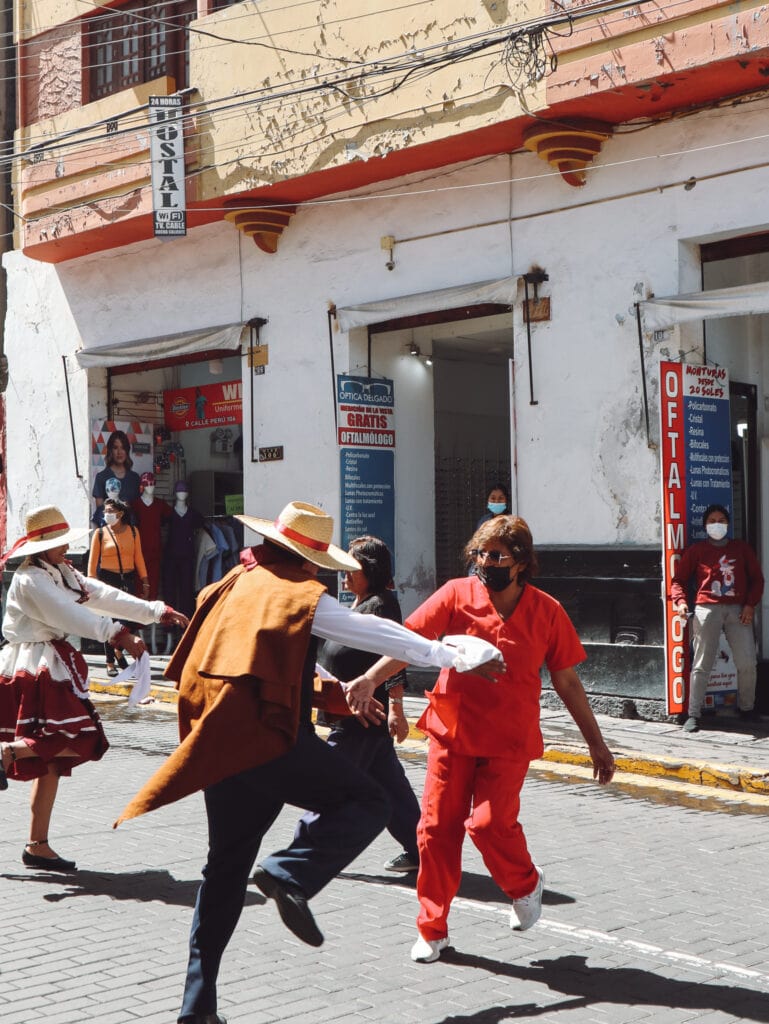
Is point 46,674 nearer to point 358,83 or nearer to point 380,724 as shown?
point 380,724

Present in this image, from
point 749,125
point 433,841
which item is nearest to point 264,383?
point 749,125

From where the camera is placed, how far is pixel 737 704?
1155cm

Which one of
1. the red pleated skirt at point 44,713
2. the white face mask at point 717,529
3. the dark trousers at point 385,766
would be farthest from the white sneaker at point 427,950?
the white face mask at point 717,529

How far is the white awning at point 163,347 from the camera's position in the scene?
49.8 ft

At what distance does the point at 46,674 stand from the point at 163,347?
9334 millimetres

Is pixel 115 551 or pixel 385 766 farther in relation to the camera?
pixel 115 551

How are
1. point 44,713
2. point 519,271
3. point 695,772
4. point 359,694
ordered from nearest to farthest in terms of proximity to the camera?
point 359,694 < point 44,713 < point 695,772 < point 519,271

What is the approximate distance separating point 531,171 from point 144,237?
5.58 meters

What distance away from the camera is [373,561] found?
6.62 m

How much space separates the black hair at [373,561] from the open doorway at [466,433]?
27.9ft

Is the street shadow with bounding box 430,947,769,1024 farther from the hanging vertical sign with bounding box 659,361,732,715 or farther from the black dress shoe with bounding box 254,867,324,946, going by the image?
the hanging vertical sign with bounding box 659,361,732,715

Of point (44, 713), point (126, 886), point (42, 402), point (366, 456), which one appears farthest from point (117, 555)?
point (126, 886)

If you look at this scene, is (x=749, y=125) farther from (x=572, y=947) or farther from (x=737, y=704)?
(x=572, y=947)

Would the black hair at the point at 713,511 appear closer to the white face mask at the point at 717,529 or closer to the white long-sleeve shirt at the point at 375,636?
the white face mask at the point at 717,529
